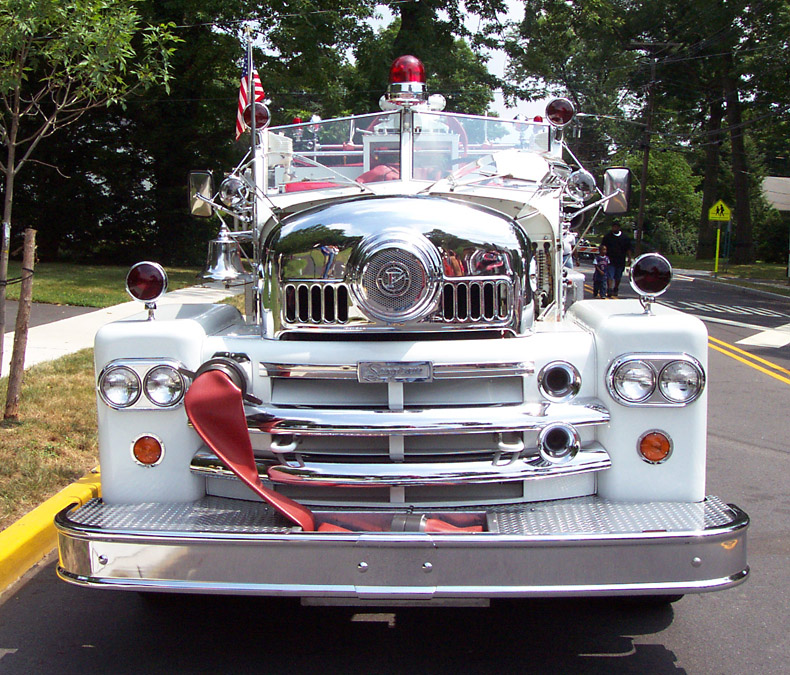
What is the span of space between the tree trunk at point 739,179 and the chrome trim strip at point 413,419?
1404 inches

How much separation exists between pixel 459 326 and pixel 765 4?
30.6 meters

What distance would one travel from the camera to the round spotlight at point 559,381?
3.47 metres

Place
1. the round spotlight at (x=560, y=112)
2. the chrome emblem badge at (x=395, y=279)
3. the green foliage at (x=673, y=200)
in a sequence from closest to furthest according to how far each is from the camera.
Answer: the chrome emblem badge at (x=395, y=279) → the round spotlight at (x=560, y=112) → the green foliage at (x=673, y=200)

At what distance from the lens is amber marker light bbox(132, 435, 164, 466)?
3.46 meters

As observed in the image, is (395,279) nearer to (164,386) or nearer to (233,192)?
(164,386)

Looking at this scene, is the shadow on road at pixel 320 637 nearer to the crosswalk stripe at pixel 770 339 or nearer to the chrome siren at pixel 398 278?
the chrome siren at pixel 398 278

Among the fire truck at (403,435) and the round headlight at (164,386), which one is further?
the round headlight at (164,386)

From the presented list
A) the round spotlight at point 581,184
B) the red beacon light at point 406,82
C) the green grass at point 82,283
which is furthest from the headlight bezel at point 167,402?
the green grass at point 82,283

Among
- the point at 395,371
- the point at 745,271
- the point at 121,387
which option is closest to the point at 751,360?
the point at 395,371

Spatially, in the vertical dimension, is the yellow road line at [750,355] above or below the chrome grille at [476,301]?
below

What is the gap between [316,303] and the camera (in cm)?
364

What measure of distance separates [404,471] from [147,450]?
1058 millimetres

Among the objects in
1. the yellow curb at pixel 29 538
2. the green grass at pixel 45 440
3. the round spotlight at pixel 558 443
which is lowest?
the yellow curb at pixel 29 538

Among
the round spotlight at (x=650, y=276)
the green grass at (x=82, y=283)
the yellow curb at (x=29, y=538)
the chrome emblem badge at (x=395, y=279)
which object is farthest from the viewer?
the green grass at (x=82, y=283)
